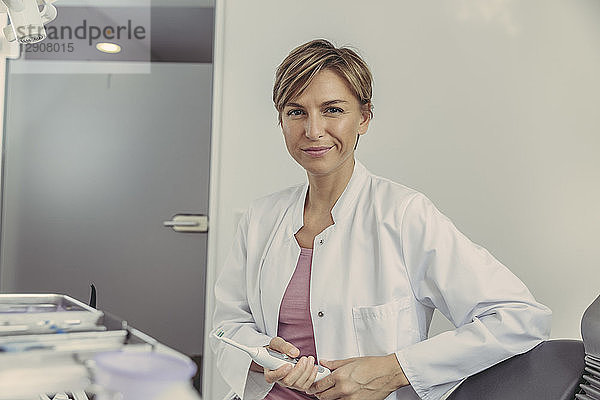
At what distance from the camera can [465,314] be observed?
131cm

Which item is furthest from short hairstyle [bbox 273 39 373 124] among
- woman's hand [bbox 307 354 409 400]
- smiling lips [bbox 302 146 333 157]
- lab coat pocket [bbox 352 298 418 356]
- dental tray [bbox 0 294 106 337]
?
dental tray [bbox 0 294 106 337]

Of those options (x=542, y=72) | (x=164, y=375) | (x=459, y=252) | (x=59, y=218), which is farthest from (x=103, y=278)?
(x=164, y=375)

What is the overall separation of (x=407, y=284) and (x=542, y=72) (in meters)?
1.13

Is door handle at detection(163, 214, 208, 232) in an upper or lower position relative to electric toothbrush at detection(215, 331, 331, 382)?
upper

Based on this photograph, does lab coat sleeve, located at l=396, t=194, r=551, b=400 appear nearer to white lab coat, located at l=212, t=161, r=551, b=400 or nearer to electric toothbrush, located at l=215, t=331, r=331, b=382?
white lab coat, located at l=212, t=161, r=551, b=400

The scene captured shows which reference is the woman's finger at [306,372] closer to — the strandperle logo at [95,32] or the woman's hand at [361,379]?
the woman's hand at [361,379]

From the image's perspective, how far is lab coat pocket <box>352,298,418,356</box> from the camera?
1330mm

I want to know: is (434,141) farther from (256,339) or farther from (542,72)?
(256,339)

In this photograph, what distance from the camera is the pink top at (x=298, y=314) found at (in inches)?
55.6

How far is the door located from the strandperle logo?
0.13 m

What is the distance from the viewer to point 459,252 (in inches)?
51.3

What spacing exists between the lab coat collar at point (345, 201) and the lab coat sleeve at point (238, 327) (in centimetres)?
14

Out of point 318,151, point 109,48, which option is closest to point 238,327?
point 318,151

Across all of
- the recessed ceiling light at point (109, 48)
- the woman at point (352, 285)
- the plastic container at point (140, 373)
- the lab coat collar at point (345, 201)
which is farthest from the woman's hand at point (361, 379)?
the recessed ceiling light at point (109, 48)
